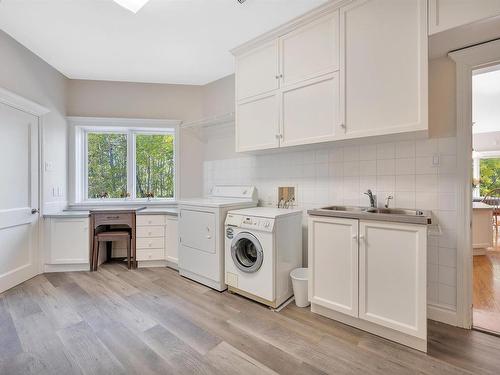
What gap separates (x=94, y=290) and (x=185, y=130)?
7.74 ft

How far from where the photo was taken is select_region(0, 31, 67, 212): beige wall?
2.47 metres

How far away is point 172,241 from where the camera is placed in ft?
10.2

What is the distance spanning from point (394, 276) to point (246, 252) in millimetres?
1288

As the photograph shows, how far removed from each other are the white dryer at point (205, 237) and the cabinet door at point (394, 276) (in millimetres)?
1316

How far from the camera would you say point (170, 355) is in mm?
1548

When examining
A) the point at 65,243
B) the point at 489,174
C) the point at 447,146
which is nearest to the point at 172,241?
the point at 65,243

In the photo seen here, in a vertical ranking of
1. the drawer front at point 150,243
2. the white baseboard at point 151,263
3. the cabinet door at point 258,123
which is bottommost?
the white baseboard at point 151,263

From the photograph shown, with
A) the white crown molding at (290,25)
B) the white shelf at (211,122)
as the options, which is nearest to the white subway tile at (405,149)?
the white crown molding at (290,25)

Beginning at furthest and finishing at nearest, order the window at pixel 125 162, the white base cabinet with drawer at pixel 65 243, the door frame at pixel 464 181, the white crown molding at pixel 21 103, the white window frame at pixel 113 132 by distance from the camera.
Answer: the window at pixel 125 162 < the white window frame at pixel 113 132 < the white base cabinet with drawer at pixel 65 243 < the white crown molding at pixel 21 103 < the door frame at pixel 464 181

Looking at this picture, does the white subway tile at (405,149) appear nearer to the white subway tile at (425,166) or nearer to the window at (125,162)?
the white subway tile at (425,166)

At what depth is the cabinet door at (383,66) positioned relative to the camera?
1.58 metres

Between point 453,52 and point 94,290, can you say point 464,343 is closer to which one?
point 453,52

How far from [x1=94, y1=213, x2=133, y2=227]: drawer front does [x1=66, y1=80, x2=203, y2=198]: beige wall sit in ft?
2.67

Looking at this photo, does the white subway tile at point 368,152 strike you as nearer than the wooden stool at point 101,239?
Yes
